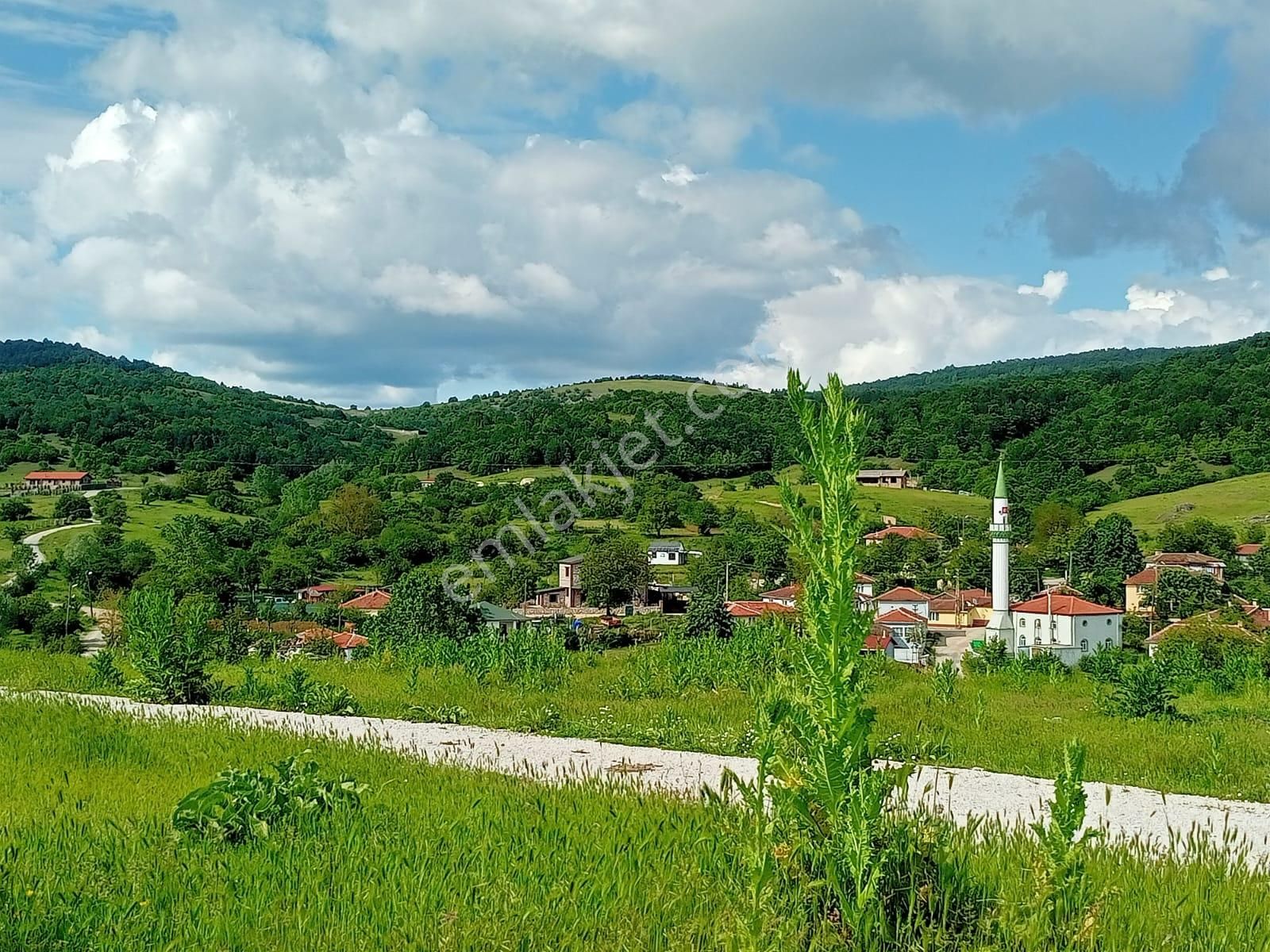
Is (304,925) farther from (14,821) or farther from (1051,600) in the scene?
(1051,600)

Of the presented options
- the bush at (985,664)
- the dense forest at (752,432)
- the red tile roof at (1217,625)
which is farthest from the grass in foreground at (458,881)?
the dense forest at (752,432)

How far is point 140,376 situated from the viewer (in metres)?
157

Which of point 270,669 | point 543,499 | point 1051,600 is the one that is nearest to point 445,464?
point 543,499

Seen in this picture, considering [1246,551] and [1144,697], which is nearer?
[1144,697]

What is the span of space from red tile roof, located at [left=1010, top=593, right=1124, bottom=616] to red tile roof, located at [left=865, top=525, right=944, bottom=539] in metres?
21.8

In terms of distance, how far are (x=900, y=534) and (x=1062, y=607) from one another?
25442mm

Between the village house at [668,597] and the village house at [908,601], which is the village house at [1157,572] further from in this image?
the village house at [668,597]

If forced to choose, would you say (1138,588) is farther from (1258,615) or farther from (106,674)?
(106,674)

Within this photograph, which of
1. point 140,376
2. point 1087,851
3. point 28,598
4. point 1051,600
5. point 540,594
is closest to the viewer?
point 1087,851

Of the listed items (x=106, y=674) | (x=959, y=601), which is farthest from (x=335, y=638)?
(x=959, y=601)

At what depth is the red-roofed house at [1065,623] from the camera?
5981 centimetres

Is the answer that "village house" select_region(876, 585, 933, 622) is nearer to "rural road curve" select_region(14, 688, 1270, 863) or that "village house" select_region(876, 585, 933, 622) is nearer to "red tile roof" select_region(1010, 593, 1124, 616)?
"red tile roof" select_region(1010, 593, 1124, 616)

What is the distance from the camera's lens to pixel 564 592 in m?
68.2

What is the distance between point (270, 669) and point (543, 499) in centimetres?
6340
